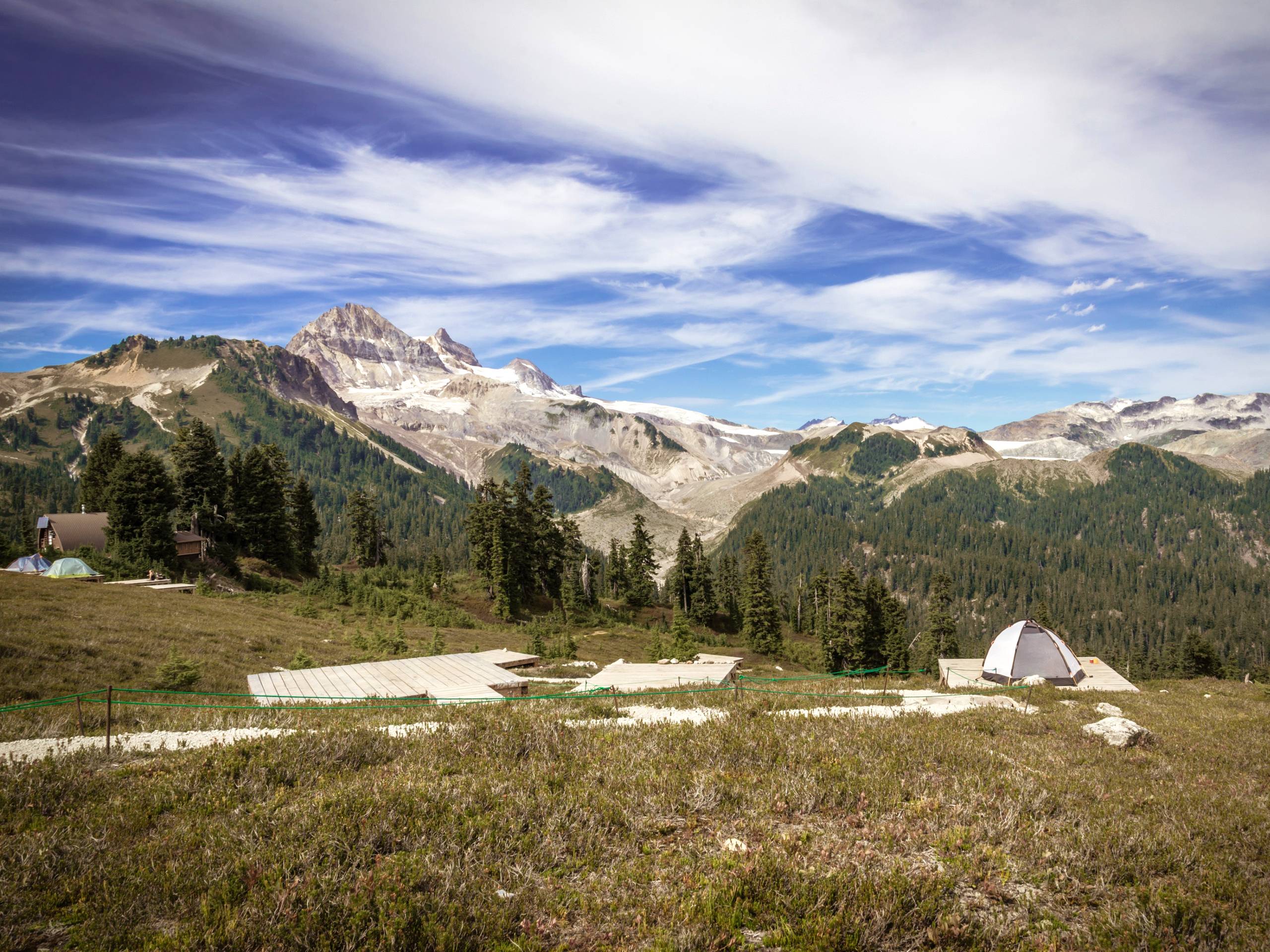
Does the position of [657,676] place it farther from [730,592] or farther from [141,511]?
[730,592]

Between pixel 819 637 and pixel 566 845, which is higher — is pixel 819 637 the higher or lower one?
the lower one

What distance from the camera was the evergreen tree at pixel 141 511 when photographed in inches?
1950

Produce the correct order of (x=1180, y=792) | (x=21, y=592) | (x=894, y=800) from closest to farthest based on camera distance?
(x=894, y=800) < (x=1180, y=792) < (x=21, y=592)

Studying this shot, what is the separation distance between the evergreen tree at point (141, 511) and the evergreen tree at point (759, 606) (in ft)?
211

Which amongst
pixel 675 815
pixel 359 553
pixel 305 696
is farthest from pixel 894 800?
pixel 359 553

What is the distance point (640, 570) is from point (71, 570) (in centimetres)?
6796

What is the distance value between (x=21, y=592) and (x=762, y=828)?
3090 centimetres

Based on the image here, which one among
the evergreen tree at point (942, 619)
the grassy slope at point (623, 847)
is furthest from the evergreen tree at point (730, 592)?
the grassy slope at point (623, 847)

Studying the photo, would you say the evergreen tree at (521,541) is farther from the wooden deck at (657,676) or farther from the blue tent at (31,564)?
the wooden deck at (657,676)

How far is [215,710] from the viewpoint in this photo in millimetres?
13094

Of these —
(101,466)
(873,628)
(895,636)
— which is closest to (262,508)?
(101,466)

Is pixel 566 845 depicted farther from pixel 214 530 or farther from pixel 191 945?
pixel 214 530

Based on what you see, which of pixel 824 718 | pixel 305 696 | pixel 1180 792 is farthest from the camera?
pixel 305 696

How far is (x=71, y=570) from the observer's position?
41.1 metres
